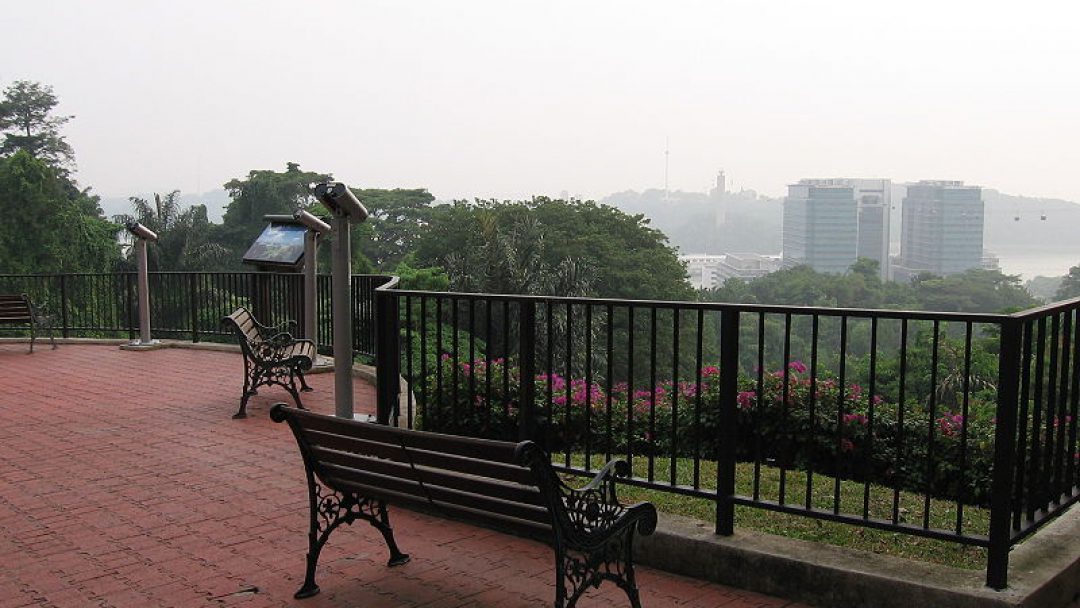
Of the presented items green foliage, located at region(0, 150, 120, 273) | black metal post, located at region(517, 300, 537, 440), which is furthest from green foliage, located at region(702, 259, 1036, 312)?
black metal post, located at region(517, 300, 537, 440)

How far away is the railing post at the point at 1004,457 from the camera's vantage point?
3.46 meters

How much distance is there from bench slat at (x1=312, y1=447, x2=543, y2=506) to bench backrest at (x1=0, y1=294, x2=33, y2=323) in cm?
1028

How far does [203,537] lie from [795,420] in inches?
149

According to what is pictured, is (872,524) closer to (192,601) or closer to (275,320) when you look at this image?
(192,601)

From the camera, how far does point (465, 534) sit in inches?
191

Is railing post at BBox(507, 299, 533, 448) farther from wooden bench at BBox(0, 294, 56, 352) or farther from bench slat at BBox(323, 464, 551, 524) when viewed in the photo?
wooden bench at BBox(0, 294, 56, 352)

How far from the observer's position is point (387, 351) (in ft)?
18.5

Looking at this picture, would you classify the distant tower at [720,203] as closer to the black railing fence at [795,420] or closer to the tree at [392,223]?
the tree at [392,223]

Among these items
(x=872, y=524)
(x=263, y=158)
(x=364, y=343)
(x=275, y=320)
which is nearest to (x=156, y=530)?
(x=872, y=524)

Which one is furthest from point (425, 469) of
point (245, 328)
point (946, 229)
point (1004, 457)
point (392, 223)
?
point (946, 229)

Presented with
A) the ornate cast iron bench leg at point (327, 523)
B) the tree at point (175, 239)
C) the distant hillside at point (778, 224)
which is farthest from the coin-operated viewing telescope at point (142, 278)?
the distant hillside at point (778, 224)

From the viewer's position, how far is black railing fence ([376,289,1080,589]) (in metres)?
3.66

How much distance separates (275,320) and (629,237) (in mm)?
47027

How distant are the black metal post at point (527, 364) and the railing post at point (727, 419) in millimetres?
1017
